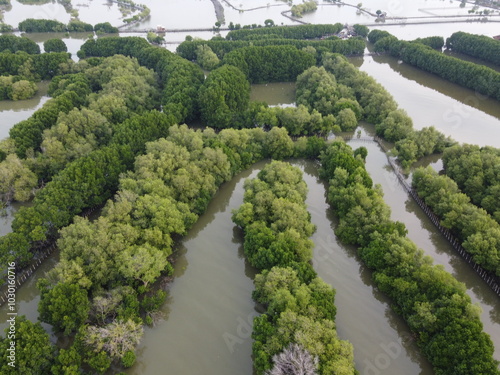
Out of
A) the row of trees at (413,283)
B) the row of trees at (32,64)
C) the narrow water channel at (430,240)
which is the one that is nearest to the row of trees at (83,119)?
the row of trees at (32,64)

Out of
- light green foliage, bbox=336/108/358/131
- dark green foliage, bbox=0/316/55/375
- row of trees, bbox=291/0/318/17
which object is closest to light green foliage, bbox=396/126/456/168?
light green foliage, bbox=336/108/358/131

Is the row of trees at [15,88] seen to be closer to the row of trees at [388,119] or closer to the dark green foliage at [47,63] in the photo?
the dark green foliage at [47,63]

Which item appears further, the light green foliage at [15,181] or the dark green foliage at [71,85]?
the dark green foliage at [71,85]

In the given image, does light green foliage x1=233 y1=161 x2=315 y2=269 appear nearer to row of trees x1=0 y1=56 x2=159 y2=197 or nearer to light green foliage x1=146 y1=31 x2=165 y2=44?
row of trees x1=0 y1=56 x2=159 y2=197

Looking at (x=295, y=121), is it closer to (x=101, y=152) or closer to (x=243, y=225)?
(x=243, y=225)

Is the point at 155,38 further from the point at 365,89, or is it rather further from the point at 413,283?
the point at 413,283

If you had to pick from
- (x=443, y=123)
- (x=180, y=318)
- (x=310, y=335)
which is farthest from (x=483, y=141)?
(x=180, y=318)
